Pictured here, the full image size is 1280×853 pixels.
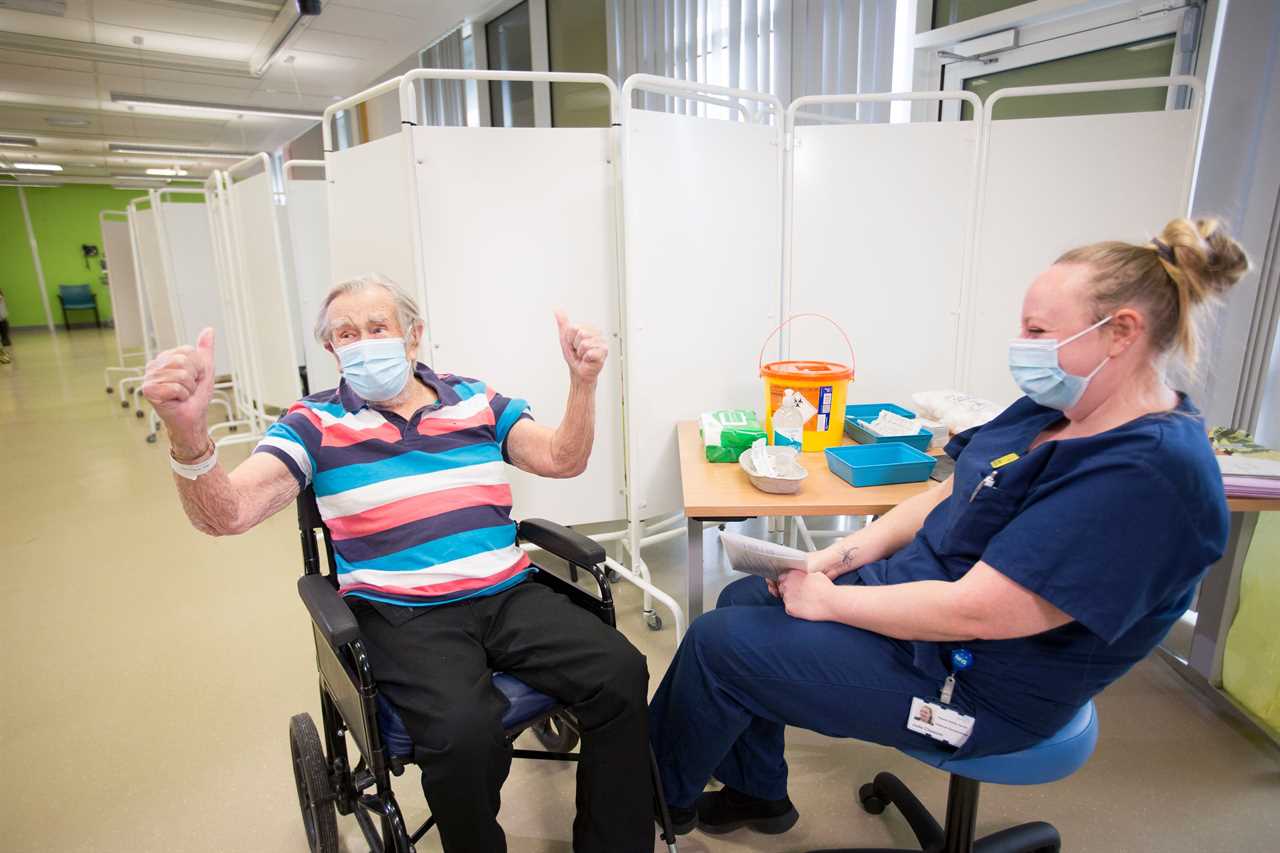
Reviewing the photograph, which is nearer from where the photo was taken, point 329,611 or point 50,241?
point 329,611

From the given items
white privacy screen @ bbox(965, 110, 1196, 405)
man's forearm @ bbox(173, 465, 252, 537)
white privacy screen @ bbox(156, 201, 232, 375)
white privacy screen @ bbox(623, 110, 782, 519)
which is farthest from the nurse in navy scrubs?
white privacy screen @ bbox(156, 201, 232, 375)

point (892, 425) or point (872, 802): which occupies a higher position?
point (892, 425)

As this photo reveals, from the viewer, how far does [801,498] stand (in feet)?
5.34

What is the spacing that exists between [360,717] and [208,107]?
31.2 feet

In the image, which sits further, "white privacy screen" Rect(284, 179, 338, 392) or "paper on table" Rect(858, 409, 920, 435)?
"white privacy screen" Rect(284, 179, 338, 392)

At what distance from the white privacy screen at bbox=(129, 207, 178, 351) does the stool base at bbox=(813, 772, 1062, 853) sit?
6541 mm

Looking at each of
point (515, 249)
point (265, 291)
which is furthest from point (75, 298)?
point (515, 249)

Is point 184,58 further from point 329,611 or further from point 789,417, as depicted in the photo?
point 329,611

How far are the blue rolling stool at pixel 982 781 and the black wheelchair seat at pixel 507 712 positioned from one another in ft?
2.20

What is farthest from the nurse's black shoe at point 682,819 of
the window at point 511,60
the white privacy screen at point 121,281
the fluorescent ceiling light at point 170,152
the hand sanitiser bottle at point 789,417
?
the fluorescent ceiling light at point 170,152

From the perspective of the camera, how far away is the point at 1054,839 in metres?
1.50

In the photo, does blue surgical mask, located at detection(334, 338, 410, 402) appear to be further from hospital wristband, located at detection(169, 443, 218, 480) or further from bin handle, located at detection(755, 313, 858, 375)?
bin handle, located at detection(755, 313, 858, 375)

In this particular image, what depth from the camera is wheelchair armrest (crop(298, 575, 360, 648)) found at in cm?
115

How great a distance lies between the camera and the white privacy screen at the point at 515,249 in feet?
7.17
